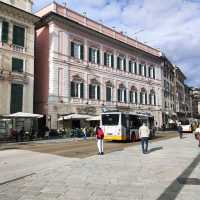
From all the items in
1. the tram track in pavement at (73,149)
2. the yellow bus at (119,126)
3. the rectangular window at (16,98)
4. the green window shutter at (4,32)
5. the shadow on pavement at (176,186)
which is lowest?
the shadow on pavement at (176,186)

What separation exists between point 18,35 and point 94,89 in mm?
13640

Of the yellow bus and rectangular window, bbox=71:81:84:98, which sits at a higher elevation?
rectangular window, bbox=71:81:84:98

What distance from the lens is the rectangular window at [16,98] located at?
109 feet

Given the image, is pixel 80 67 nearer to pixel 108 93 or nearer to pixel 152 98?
pixel 108 93

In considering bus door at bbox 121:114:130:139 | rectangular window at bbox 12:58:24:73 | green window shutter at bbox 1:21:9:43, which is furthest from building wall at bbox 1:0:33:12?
bus door at bbox 121:114:130:139

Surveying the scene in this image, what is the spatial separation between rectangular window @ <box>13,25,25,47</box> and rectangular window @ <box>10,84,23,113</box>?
4.70 metres

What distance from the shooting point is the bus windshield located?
27141mm

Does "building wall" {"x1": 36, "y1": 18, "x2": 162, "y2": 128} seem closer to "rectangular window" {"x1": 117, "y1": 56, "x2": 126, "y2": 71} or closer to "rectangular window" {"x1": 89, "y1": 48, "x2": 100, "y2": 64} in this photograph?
"rectangular window" {"x1": 89, "y1": 48, "x2": 100, "y2": 64}

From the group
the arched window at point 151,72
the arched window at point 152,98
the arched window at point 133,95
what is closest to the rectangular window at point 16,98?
the arched window at point 133,95

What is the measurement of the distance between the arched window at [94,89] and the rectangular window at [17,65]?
1157cm

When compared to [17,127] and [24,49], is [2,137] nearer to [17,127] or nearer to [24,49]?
[17,127]

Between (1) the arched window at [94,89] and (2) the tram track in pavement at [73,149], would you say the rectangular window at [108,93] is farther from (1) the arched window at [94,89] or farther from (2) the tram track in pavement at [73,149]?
(2) the tram track in pavement at [73,149]

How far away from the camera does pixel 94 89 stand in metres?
44.2

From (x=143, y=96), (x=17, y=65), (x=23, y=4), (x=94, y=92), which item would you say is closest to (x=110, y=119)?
(x=17, y=65)
